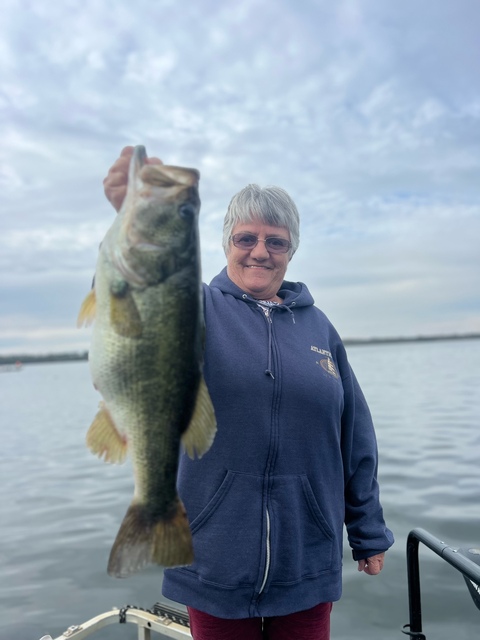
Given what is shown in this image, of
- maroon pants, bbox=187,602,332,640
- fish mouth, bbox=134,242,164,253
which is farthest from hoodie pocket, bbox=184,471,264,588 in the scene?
fish mouth, bbox=134,242,164,253

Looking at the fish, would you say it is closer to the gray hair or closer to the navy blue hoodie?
the navy blue hoodie

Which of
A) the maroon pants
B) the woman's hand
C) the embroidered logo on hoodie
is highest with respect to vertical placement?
the woman's hand

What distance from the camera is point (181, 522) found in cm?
222

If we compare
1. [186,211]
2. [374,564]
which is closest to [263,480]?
[374,564]

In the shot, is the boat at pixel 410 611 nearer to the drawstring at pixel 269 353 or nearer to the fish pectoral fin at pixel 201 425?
the drawstring at pixel 269 353

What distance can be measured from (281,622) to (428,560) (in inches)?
194

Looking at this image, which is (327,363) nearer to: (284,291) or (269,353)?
(269,353)

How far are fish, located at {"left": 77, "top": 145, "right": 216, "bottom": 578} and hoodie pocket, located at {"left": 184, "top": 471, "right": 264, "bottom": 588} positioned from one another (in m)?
0.47

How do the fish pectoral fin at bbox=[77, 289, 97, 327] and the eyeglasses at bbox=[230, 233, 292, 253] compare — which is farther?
the eyeglasses at bbox=[230, 233, 292, 253]

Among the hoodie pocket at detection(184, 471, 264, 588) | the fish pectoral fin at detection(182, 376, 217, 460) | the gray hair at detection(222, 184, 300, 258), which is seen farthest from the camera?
the gray hair at detection(222, 184, 300, 258)

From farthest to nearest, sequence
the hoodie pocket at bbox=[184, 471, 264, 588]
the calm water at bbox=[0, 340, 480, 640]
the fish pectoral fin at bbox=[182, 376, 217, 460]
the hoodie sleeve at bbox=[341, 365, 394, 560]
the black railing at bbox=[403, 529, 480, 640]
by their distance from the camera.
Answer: the calm water at bbox=[0, 340, 480, 640]
the hoodie sleeve at bbox=[341, 365, 394, 560]
the black railing at bbox=[403, 529, 480, 640]
the hoodie pocket at bbox=[184, 471, 264, 588]
the fish pectoral fin at bbox=[182, 376, 217, 460]

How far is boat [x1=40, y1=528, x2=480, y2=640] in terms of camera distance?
2846 millimetres

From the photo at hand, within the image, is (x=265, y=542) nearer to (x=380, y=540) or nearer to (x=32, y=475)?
(x=380, y=540)

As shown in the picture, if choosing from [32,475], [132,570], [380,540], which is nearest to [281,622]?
[380,540]
